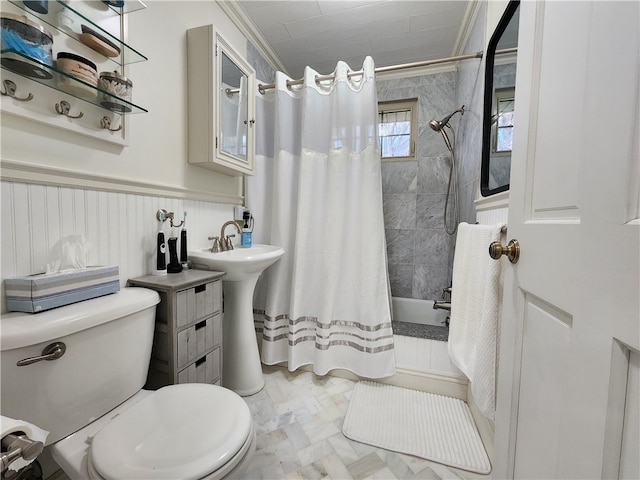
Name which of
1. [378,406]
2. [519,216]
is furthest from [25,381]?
[378,406]

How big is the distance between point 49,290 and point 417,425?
1553 millimetres

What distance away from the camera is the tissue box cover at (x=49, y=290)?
721 mm

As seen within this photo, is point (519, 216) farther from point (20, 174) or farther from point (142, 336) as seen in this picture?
point (20, 174)

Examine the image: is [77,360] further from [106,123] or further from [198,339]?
[106,123]

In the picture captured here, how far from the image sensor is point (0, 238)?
0.74 meters

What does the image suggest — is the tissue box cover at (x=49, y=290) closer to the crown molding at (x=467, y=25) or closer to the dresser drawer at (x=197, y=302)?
the dresser drawer at (x=197, y=302)

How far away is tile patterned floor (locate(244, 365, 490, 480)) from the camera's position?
1.08 meters

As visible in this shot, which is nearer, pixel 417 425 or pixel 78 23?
pixel 78 23

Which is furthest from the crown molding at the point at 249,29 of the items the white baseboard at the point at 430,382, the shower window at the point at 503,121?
the white baseboard at the point at 430,382

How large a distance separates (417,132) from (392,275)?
1290 millimetres

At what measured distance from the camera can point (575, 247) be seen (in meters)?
0.45

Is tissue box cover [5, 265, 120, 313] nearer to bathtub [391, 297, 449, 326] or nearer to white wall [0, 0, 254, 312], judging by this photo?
white wall [0, 0, 254, 312]

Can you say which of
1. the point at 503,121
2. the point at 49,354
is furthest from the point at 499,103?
the point at 49,354

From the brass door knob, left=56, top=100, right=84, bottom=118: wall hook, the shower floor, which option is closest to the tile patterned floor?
the shower floor
